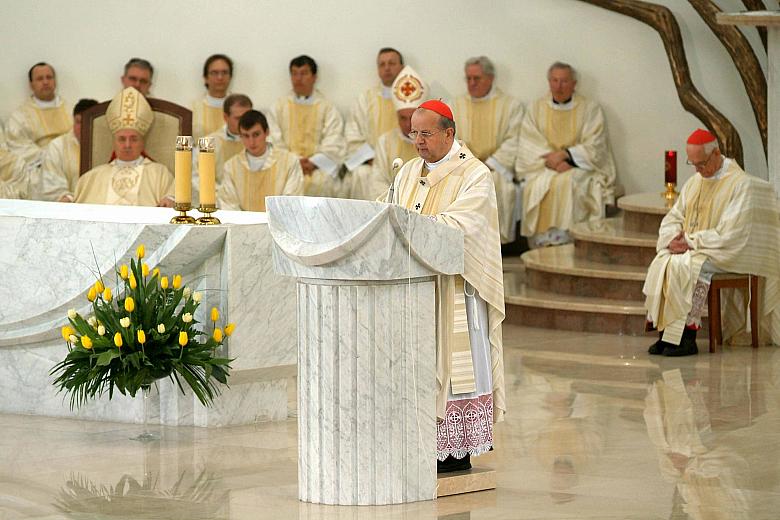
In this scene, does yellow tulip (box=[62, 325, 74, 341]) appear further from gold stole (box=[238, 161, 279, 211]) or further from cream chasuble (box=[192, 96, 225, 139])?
cream chasuble (box=[192, 96, 225, 139])

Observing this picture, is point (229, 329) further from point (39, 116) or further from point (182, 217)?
point (39, 116)

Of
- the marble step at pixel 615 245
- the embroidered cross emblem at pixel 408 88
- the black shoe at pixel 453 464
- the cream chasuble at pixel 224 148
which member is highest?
the embroidered cross emblem at pixel 408 88

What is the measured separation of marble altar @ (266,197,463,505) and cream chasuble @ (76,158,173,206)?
5.06m

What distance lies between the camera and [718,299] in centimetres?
876

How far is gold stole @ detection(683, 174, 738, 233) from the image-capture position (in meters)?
8.96

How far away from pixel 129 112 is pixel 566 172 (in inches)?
149

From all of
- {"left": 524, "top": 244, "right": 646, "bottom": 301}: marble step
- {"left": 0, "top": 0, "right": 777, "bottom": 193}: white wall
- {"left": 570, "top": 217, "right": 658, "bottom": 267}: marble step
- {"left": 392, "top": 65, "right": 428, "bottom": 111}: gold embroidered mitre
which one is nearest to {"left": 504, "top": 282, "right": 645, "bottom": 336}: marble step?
{"left": 524, "top": 244, "right": 646, "bottom": 301}: marble step

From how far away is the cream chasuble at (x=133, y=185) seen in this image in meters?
10.0

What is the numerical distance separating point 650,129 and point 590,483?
723 cm

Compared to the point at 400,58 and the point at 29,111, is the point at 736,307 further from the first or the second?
the point at 29,111

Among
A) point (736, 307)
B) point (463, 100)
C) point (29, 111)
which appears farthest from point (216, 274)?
point (29, 111)

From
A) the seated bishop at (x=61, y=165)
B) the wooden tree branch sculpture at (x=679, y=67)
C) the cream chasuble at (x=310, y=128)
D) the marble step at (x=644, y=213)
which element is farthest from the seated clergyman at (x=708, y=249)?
the seated bishop at (x=61, y=165)

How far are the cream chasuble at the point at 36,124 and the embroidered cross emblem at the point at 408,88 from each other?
3.17 m

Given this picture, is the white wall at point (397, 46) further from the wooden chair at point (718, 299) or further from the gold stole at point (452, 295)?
the gold stole at point (452, 295)
